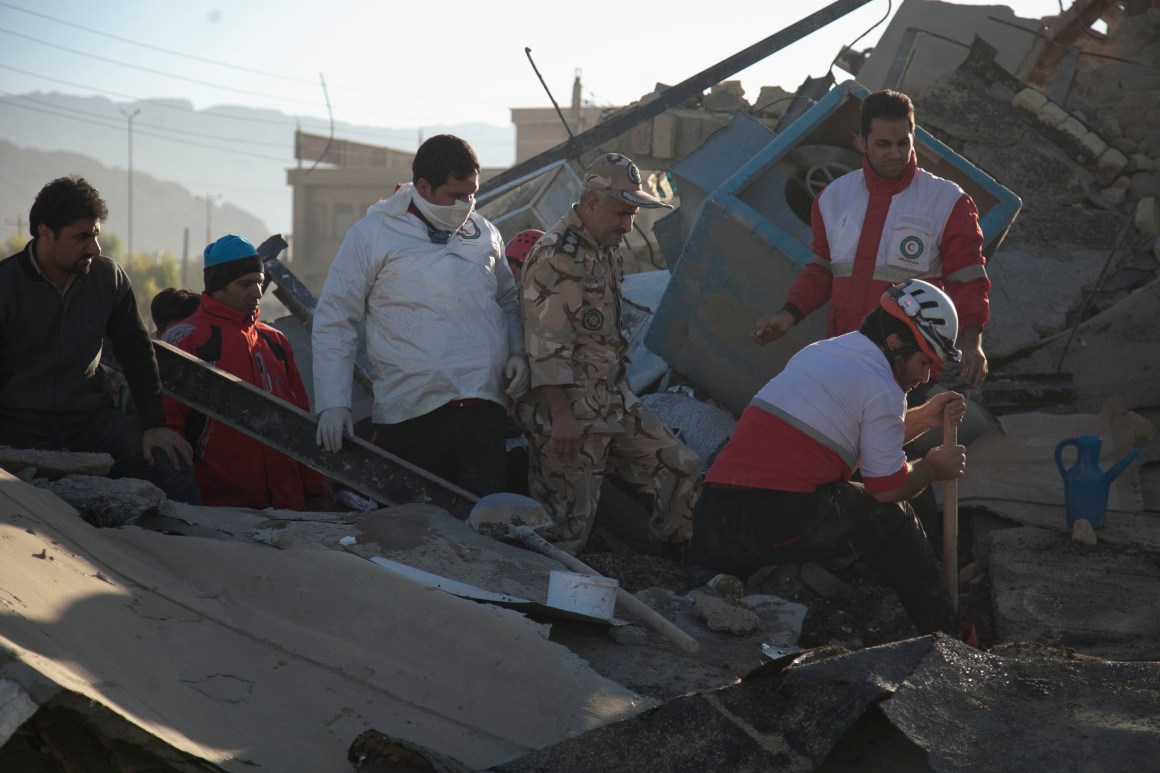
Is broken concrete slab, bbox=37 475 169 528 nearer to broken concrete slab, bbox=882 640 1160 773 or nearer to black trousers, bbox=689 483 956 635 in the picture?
black trousers, bbox=689 483 956 635

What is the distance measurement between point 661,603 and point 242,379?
1.98 meters

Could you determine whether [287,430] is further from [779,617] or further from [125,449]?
[779,617]

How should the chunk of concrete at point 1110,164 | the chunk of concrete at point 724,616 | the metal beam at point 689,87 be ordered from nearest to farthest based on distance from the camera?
the chunk of concrete at point 724,616 < the metal beam at point 689,87 < the chunk of concrete at point 1110,164

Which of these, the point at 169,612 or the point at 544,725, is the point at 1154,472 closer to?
the point at 544,725

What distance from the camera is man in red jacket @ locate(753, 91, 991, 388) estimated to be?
4.72 metres

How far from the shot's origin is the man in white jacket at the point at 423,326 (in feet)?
14.6

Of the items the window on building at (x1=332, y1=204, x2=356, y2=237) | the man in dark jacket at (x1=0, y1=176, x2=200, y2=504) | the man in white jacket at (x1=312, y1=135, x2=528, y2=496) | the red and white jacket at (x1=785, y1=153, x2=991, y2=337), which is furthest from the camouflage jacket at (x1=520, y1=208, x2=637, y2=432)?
the window on building at (x1=332, y1=204, x2=356, y2=237)

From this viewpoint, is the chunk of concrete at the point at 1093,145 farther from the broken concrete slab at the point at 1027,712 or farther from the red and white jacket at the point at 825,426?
A: the broken concrete slab at the point at 1027,712

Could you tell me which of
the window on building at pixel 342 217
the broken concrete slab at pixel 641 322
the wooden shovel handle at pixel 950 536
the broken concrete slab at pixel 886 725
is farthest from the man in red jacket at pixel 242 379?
the window on building at pixel 342 217

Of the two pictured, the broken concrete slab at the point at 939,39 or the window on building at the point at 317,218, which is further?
the window on building at the point at 317,218

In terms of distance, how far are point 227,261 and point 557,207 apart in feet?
10.8

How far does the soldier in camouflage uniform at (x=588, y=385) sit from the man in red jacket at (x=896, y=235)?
66 centimetres

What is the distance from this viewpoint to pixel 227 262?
479 cm

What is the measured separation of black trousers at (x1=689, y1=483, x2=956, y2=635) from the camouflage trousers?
0.56 meters
